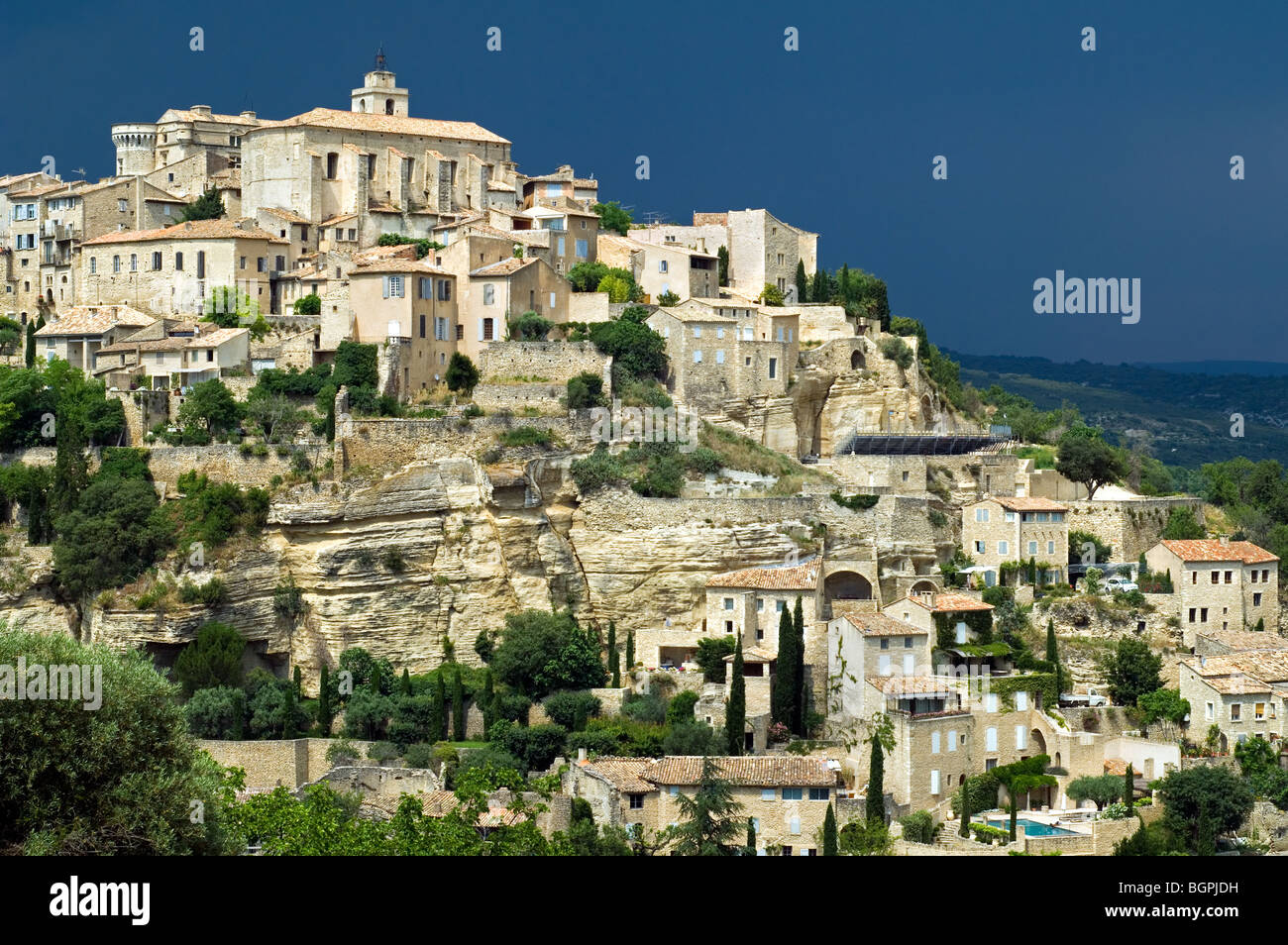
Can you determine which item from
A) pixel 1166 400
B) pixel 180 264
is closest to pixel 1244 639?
pixel 180 264

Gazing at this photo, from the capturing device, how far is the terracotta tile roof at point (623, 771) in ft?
122

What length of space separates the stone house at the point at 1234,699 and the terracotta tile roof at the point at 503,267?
21.4 meters

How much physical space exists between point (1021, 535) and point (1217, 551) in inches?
188

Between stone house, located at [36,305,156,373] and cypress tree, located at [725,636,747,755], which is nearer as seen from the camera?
cypress tree, located at [725,636,747,755]

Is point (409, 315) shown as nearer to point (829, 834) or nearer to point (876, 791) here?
point (876, 791)

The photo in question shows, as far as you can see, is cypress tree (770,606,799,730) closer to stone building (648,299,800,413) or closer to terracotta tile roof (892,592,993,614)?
terracotta tile roof (892,592,993,614)

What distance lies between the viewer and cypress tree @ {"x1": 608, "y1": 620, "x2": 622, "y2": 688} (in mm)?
44625

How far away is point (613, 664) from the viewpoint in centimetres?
4497

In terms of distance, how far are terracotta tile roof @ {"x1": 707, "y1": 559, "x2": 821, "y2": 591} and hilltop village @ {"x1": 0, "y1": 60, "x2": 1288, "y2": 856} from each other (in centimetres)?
16

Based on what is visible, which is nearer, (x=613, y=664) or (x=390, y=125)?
(x=613, y=664)

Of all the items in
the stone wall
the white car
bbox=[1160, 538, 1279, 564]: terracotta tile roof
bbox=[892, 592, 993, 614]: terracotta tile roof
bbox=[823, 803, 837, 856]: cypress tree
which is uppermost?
bbox=[1160, 538, 1279, 564]: terracotta tile roof

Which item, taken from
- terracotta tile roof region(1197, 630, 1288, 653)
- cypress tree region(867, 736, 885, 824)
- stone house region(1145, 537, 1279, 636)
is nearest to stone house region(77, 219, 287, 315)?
cypress tree region(867, 736, 885, 824)

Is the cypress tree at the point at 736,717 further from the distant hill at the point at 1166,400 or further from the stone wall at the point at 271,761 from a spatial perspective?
the distant hill at the point at 1166,400
